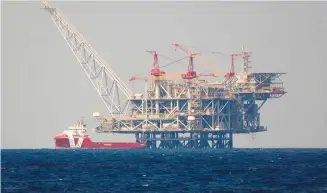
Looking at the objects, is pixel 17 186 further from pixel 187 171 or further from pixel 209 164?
pixel 209 164

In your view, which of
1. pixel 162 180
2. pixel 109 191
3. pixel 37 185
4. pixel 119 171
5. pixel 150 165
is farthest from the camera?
pixel 150 165

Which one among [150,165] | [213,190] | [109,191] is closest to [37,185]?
[109,191]

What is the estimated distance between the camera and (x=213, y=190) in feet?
298

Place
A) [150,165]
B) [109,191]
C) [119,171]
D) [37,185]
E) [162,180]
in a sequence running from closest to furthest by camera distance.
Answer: [109,191], [37,185], [162,180], [119,171], [150,165]

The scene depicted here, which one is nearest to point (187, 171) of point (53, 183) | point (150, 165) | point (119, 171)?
point (119, 171)

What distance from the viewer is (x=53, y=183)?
99.0 m

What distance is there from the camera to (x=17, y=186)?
311ft

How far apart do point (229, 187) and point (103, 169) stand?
1340 inches

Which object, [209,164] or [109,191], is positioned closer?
[109,191]

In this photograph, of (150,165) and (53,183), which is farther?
(150,165)

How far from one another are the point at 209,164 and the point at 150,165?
27.9 ft

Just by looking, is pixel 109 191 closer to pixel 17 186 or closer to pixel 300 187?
pixel 17 186

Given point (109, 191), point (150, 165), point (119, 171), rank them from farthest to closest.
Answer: point (150, 165)
point (119, 171)
point (109, 191)

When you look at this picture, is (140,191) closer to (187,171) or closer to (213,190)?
(213,190)
